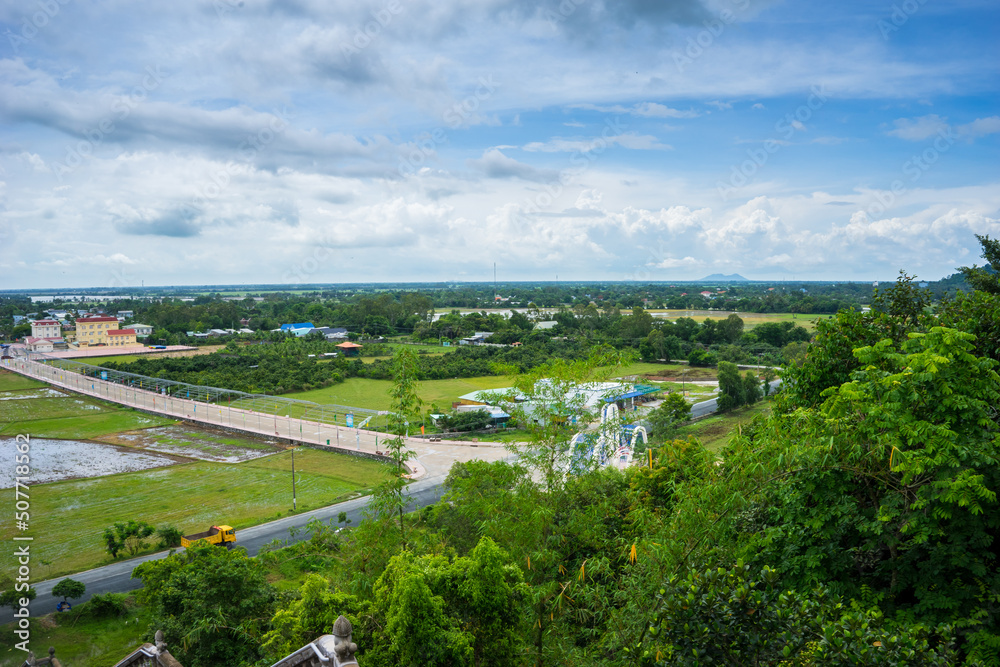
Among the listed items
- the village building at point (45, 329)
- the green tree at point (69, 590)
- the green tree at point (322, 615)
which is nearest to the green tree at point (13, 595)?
the green tree at point (69, 590)

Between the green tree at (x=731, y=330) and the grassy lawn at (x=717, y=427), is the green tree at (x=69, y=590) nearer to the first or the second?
the grassy lawn at (x=717, y=427)

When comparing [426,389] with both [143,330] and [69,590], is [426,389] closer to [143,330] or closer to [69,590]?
[69,590]

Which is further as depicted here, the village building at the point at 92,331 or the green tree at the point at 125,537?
the village building at the point at 92,331

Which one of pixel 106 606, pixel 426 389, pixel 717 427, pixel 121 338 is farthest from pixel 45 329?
pixel 717 427

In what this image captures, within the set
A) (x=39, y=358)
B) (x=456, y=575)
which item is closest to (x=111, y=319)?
(x=39, y=358)

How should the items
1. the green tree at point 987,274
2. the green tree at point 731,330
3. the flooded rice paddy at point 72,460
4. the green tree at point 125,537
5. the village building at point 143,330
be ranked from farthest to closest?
1. the village building at point 143,330
2. the green tree at point 731,330
3. the flooded rice paddy at point 72,460
4. the green tree at point 125,537
5. the green tree at point 987,274
